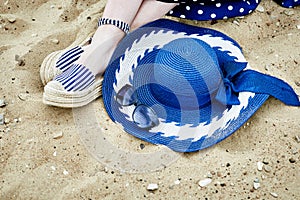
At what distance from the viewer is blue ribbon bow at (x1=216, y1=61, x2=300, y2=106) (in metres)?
1.69

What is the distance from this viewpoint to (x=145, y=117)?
1696 millimetres

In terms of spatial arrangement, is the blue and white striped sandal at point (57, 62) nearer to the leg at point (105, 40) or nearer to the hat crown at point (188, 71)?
the leg at point (105, 40)

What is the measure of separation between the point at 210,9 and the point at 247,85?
480mm

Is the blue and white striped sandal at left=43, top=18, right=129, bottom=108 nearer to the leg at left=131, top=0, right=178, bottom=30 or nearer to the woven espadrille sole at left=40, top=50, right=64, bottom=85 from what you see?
the woven espadrille sole at left=40, top=50, right=64, bottom=85

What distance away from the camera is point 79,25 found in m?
2.12

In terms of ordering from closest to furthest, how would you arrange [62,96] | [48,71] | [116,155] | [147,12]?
[116,155], [62,96], [48,71], [147,12]

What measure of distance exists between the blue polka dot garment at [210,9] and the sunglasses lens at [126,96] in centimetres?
50

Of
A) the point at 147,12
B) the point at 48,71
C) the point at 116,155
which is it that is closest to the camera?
the point at 116,155

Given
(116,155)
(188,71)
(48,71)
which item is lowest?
(116,155)

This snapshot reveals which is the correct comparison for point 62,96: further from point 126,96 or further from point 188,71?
point 188,71

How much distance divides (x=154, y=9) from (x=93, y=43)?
0.31 m

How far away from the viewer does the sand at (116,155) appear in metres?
1.54

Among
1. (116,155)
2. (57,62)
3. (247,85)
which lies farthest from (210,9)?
(116,155)

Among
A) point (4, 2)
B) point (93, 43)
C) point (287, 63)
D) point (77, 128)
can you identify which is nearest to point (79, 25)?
point (93, 43)
